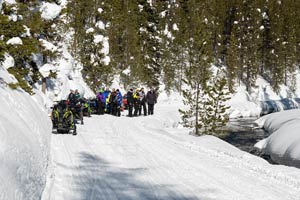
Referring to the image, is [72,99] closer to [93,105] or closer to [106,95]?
[93,105]

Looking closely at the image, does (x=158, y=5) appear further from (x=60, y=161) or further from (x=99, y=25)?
(x=60, y=161)

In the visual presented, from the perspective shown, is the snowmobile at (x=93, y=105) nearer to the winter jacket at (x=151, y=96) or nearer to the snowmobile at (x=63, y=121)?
the winter jacket at (x=151, y=96)

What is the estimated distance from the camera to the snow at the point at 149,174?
27.3 feet

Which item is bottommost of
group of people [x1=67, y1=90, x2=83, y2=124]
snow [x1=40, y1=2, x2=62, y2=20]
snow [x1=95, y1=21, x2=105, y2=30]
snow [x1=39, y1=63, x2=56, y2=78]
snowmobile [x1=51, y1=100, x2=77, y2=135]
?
snowmobile [x1=51, y1=100, x2=77, y2=135]

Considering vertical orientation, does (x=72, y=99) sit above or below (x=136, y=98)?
below

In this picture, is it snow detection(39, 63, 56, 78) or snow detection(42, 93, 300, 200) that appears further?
snow detection(39, 63, 56, 78)

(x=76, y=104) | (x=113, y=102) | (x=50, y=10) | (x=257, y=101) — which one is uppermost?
(x=50, y=10)

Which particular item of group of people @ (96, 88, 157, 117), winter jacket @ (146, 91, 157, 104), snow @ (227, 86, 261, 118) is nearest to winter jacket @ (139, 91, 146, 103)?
group of people @ (96, 88, 157, 117)

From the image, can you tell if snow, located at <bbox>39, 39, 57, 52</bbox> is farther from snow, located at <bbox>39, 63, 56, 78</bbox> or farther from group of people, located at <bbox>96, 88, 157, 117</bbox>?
group of people, located at <bbox>96, 88, 157, 117</bbox>

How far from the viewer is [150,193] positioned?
8.33 m

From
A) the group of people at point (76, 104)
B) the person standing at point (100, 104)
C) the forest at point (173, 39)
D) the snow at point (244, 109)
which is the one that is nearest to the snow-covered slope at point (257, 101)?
the snow at point (244, 109)

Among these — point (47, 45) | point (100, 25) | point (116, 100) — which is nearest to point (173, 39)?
point (100, 25)

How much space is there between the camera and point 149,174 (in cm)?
987

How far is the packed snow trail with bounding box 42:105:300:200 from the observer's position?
8312 millimetres
